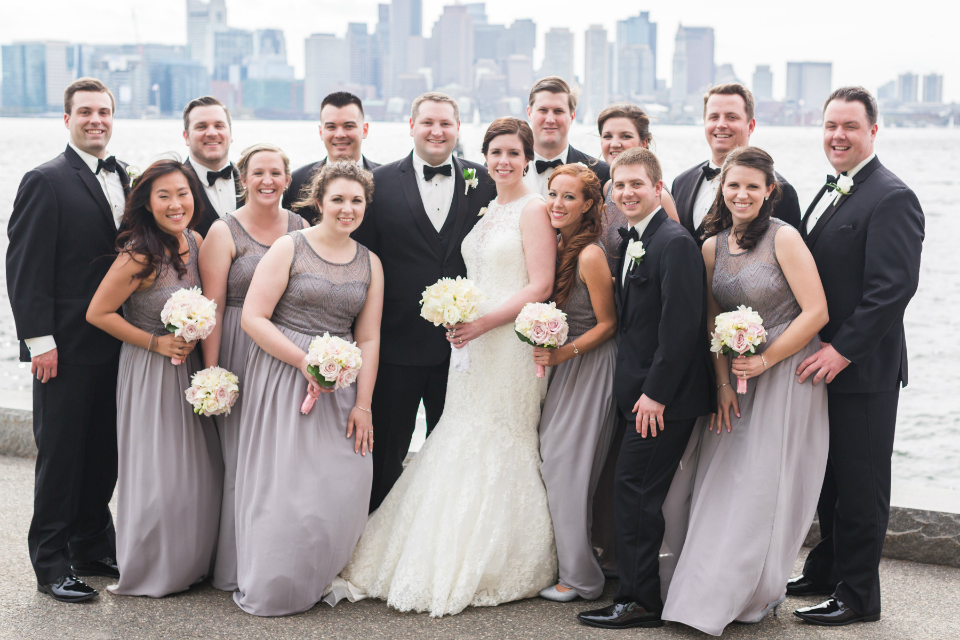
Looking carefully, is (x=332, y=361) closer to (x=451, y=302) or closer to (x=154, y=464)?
(x=451, y=302)

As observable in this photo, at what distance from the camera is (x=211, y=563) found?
448 centimetres

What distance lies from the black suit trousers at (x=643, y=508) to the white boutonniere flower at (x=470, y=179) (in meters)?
1.65

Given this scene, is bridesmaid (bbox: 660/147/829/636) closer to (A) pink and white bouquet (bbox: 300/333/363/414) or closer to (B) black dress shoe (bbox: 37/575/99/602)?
(A) pink and white bouquet (bbox: 300/333/363/414)

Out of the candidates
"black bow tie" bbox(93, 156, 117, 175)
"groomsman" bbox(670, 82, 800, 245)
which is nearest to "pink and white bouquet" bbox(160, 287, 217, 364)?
"black bow tie" bbox(93, 156, 117, 175)

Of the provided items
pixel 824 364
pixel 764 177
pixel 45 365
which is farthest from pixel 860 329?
pixel 45 365

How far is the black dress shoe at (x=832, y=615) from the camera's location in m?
4.01

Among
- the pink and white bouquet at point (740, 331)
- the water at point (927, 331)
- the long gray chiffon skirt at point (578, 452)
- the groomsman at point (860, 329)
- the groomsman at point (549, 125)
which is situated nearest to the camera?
the pink and white bouquet at point (740, 331)

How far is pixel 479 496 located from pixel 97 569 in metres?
2.09

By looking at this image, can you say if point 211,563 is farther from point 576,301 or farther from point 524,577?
point 576,301

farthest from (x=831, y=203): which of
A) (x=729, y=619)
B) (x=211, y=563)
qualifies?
(x=211, y=563)

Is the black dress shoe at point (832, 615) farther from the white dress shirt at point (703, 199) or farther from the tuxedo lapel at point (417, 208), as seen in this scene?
the tuxedo lapel at point (417, 208)

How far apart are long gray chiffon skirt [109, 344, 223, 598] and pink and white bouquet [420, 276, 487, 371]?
4.24ft

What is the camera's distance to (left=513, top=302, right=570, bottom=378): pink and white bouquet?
A: 13.3 ft

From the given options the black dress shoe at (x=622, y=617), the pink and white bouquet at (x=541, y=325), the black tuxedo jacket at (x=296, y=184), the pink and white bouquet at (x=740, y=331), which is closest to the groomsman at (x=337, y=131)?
the black tuxedo jacket at (x=296, y=184)
